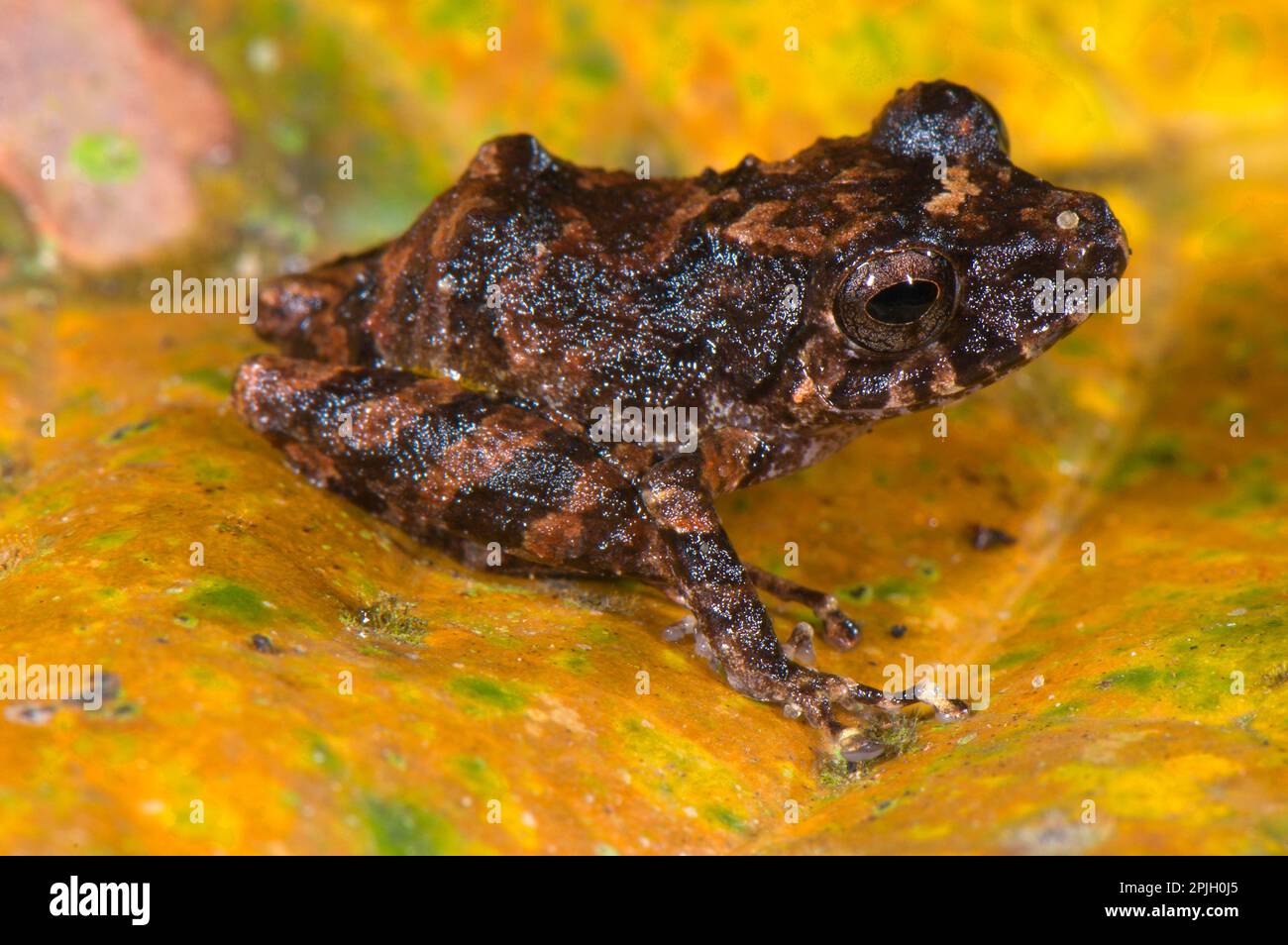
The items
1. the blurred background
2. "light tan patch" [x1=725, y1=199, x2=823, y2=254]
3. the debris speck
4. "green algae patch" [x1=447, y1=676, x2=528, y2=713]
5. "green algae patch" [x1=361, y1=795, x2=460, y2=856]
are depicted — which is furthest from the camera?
the debris speck

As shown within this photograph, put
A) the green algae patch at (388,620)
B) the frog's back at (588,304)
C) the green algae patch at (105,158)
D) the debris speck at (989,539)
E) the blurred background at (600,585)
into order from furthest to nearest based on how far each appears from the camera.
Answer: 1. the green algae patch at (105,158)
2. the debris speck at (989,539)
3. the frog's back at (588,304)
4. the green algae patch at (388,620)
5. the blurred background at (600,585)

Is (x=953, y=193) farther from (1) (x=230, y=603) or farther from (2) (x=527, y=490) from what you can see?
(1) (x=230, y=603)

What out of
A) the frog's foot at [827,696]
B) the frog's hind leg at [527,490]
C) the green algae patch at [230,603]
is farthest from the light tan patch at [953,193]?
the green algae patch at [230,603]

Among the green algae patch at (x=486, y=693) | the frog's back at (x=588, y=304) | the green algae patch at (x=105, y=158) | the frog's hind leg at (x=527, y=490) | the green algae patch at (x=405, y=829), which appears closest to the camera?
the green algae patch at (x=405, y=829)

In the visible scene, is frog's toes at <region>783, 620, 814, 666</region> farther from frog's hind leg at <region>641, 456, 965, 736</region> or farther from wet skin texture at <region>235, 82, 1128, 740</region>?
frog's hind leg at <region>641, 456, 965, 736</region>

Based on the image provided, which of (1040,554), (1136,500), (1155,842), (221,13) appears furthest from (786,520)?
(221,13)

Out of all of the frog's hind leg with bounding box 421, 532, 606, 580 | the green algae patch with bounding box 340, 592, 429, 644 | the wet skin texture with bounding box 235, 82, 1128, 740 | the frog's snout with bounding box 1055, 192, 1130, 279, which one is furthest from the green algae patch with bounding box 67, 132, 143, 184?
the frog's snout with bounding box 1055, 192, 1130, 279

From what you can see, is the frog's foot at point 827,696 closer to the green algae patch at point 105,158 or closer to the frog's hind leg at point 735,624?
the frog's hind leg at point 735,624

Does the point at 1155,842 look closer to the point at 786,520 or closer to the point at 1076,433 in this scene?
the point at 786,520
